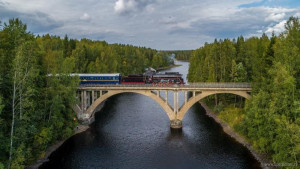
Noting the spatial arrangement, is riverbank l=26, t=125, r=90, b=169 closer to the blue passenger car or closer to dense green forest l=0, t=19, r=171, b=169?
dense green forest l=0, t=19, r=171, b=169

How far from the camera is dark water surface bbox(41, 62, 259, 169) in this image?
37.3 metres

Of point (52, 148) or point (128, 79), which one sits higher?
point (128, 79)

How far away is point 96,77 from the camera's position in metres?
58.5

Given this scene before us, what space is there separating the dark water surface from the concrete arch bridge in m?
3.19

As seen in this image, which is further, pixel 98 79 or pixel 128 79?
pixel 128 79

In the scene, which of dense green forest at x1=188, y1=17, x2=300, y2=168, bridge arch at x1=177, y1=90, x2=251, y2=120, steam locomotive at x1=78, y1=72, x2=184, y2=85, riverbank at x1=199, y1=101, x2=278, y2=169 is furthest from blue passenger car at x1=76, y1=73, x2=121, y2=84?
dense green forest at x1=188, y1=17, x2=300, y2=168

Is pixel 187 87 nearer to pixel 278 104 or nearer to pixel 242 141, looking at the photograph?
pixel 242 141

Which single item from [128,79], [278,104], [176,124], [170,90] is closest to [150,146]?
[176,124]

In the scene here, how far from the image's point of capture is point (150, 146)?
143 ft

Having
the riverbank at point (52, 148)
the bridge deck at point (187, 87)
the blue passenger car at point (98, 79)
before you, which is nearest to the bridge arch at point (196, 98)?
the bridge deck at point (187, 87)

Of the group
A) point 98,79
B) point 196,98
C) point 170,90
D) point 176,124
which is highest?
point 98,79

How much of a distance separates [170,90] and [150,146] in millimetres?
13077

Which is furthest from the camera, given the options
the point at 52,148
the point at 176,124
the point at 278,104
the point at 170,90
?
the point at 176,124

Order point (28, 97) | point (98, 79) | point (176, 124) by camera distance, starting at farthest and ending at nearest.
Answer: point (98, 79)
point (176, 124)
point (28, 97)
